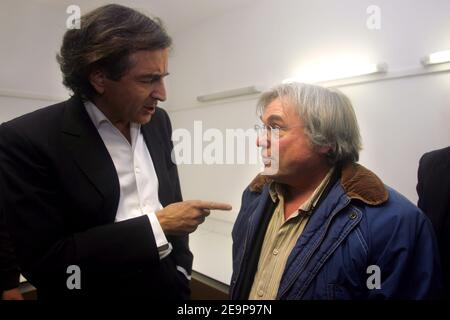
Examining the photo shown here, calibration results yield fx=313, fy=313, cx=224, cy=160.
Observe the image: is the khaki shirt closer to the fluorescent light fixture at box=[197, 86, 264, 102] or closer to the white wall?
the white wall

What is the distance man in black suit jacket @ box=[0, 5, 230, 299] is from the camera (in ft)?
2.57

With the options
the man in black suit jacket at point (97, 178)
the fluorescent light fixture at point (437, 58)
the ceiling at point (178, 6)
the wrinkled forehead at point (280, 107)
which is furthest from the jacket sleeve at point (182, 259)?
the ceiling at point (178, 6)

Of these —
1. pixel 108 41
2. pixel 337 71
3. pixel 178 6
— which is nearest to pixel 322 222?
pixel 108 41

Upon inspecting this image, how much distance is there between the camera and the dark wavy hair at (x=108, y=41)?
867 mm

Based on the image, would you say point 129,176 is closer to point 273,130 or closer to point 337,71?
point 273,130

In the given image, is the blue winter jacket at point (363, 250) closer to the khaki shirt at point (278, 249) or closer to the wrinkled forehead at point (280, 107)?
the khaki shirt at point (278, 249)

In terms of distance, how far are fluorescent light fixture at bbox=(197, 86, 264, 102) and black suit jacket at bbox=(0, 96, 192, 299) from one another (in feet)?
5.49

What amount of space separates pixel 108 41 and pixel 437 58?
1566mm

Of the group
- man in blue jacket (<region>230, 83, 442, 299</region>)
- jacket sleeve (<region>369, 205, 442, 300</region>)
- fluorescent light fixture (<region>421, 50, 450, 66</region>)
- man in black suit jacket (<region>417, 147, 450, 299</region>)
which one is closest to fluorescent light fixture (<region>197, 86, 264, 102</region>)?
fluorescent light fixture (<region>421, 50, 450, 66</region>)

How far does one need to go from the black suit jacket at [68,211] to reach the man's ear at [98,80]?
73 mm

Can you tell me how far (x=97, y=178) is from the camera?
33.3 inches
